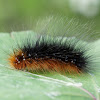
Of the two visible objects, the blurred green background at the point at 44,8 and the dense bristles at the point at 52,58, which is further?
the blurred green background at the point at 44,8

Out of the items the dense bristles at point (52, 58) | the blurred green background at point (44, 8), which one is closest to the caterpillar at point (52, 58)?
the dense bristles at point (52, 58)

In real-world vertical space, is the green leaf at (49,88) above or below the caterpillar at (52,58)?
below

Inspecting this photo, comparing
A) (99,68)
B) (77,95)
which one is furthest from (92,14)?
(77,95)

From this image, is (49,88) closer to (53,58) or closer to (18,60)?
(53,58)

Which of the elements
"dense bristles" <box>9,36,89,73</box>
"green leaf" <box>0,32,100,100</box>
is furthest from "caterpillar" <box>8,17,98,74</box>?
"green leaf" <box>0,32,100,100</box>

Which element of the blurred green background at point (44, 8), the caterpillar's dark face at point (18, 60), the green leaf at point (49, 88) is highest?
the blurred green background at point (44, 8)

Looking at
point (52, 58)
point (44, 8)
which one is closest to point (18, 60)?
point (52, 58)

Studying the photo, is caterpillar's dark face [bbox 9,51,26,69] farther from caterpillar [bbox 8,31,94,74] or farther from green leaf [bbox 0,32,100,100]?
green leaf [bbox 0,32,100,100]

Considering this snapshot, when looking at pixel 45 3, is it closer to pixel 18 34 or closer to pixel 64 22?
pixel 18 34

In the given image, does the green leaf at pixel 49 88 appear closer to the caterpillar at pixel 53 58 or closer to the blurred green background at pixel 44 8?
the caterpillar at pixel 53 58

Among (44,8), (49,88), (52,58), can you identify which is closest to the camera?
(49,88)
